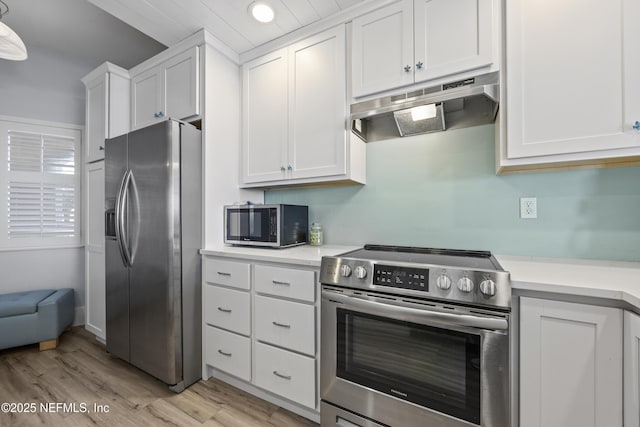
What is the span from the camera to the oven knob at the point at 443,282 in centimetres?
111

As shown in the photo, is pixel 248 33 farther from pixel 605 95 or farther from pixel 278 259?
pixel 605 95

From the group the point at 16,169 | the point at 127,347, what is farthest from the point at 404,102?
the point at 16,169

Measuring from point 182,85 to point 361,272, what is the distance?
202 cm

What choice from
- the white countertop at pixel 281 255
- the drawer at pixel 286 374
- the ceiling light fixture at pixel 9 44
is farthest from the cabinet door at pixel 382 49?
the ceiling light fixture at pixel 9 44

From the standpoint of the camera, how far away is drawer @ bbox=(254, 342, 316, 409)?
1504 millimetres

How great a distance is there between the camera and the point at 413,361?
3.96ft

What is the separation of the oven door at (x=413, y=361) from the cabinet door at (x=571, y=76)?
0.90m

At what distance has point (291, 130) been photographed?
1988mm

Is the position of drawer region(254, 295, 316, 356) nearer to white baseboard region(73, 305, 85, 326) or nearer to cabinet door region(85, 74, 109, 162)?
cabinet door region(85, 74, 109, 162)

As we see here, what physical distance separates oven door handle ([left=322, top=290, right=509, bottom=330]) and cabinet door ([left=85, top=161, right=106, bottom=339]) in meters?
2.36

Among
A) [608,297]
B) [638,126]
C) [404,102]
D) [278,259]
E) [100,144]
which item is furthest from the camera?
[100,144]

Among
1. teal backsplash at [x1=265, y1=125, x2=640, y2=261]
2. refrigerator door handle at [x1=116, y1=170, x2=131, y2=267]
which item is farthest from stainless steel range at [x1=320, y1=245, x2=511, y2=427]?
refrigerator door handle at [x1=116, y1=170, x2=131, y2=267]

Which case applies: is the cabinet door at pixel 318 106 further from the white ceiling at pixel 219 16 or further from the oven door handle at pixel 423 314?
the oven door handle at pixel 423 314

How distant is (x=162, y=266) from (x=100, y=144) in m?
1.61
